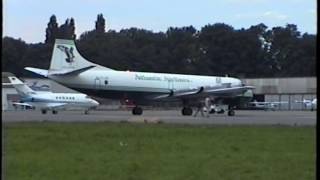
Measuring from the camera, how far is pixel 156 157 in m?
10.7

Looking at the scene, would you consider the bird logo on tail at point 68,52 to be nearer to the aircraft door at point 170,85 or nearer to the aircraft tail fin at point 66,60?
the aircraft tail fin at point 66,60

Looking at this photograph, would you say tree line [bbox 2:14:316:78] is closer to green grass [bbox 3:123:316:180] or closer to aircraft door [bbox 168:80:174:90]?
aircraft door [bbox 168:80:174:90]

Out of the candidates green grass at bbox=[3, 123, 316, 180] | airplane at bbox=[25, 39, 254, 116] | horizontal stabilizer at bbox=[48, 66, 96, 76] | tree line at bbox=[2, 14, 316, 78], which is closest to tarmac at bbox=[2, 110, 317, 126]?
green grass at bbox=[3, 123, 316, 180]

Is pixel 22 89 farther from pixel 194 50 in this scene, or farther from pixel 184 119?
pixel 194 50

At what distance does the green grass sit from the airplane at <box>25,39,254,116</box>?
33.5 metres

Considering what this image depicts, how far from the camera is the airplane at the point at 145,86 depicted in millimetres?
49688

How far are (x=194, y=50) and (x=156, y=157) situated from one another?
363 ft

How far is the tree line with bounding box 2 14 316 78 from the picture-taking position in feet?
374

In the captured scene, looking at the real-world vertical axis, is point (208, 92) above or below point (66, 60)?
below

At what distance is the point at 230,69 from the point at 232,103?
6770 cm

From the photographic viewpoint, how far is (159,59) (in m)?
117

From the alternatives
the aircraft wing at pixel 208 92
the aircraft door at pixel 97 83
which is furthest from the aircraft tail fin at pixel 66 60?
the aircraft wing at pixel 208 92

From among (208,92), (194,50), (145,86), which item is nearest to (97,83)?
(145,86)

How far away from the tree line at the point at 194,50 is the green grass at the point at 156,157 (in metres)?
91.8
